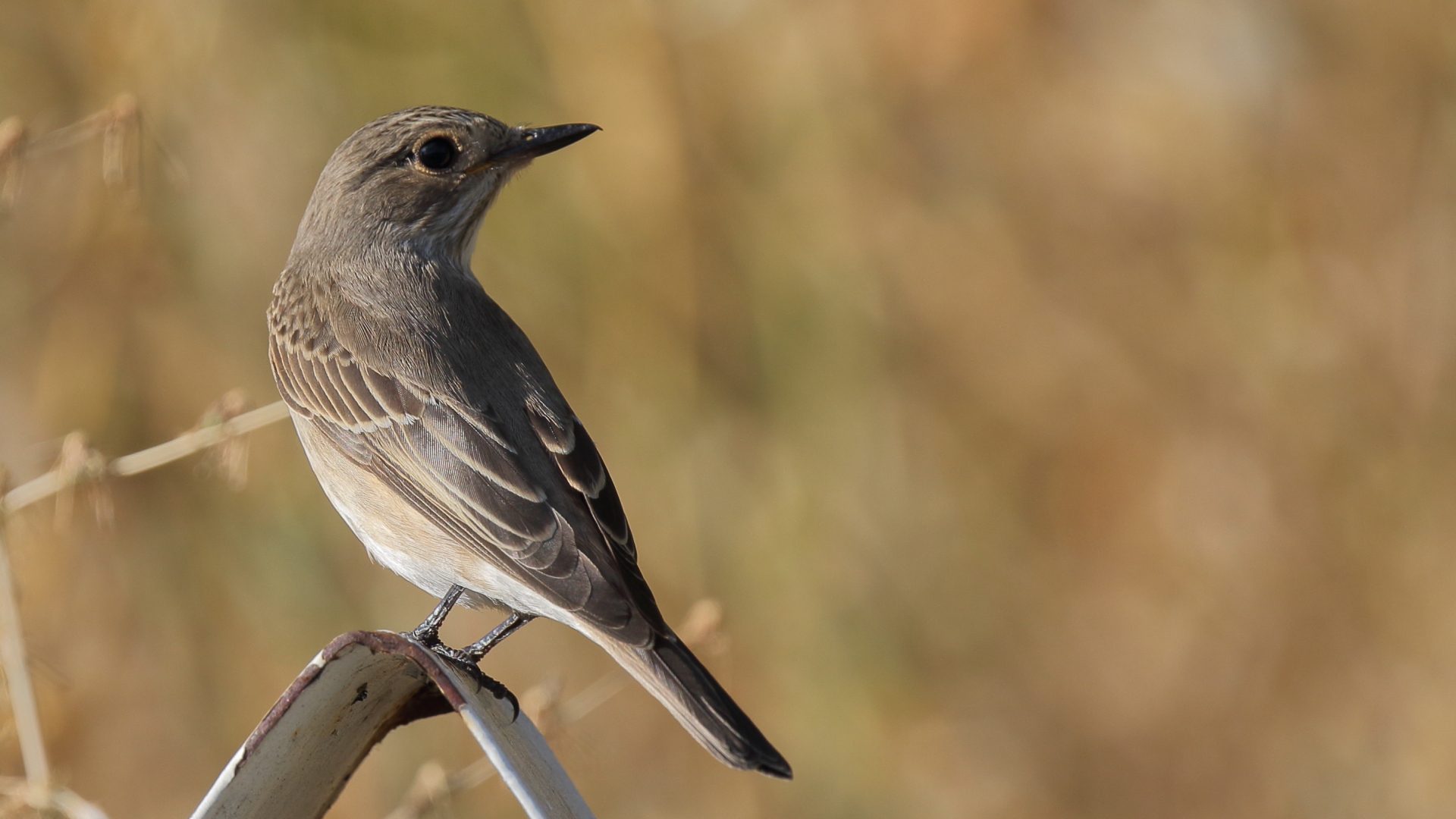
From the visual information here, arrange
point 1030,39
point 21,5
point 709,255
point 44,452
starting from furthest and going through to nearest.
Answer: point 1030,39, point 709,255, point 21,5, point 44,452

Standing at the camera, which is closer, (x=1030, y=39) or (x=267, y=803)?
(x=267, y=803)

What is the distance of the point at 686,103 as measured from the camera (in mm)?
6254

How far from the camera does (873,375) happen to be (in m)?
6.36

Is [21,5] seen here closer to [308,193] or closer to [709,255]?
[308,193]

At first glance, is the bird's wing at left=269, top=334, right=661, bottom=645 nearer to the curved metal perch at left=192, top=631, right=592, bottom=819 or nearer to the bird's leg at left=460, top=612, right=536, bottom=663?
the bird's leg at left=460, top=612, right=536, bottom=663

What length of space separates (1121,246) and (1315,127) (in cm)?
102

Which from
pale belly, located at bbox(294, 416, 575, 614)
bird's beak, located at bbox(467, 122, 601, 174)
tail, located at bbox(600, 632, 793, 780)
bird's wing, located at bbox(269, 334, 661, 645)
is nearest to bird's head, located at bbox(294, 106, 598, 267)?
bird's beak, located at bbox(467, 122, 601, 174)

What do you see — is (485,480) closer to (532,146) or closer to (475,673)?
(475,673)

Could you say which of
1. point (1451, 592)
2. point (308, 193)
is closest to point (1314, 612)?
point (1451, 592)

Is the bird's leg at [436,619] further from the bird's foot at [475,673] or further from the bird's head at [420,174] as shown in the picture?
the bird's head at [420,174]

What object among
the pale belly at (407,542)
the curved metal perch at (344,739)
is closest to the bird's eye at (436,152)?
the pale belly at (407,542)

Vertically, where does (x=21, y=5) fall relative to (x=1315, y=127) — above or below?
above

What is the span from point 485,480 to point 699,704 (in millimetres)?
898

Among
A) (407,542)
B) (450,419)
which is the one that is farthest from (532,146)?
(407,542)
